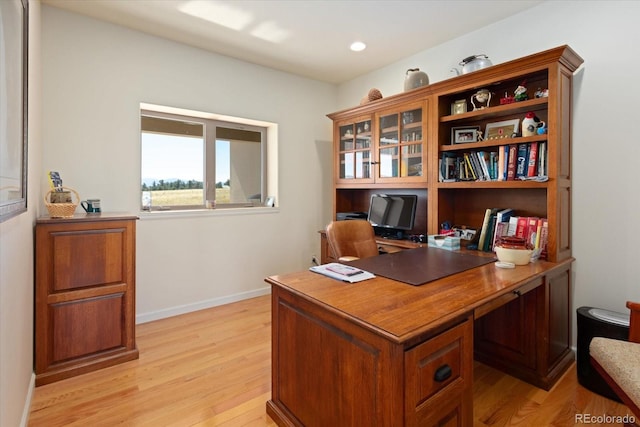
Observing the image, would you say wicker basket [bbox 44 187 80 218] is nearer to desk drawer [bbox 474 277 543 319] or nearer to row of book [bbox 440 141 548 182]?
desk drawer [bbox 474 277 543 319]

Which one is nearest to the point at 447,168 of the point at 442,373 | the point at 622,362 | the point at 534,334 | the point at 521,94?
the point at 521,94

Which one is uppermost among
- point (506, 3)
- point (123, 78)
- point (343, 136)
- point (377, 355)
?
point (506, 3)

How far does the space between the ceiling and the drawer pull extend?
2.43m

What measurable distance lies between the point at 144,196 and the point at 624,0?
3901 mm

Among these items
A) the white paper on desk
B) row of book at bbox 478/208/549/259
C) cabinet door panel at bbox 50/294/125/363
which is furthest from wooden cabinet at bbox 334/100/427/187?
cabinet door panel at bbox 50/294/125/363

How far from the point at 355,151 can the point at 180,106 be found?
177 centimetres

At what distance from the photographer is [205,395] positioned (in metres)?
1.94

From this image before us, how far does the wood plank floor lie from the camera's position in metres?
1.73

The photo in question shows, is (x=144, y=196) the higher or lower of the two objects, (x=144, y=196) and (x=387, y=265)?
the higher

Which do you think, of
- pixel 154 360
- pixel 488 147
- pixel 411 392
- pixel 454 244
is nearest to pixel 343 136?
pixel 488 147

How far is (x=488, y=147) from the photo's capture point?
104 inches

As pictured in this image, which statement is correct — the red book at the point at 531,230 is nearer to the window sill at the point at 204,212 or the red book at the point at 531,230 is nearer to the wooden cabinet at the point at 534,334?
the wooden cabinet at the point at 534,334

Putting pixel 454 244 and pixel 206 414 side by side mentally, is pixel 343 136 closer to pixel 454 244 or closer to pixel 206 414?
pixel 454 244

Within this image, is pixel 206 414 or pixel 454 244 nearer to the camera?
pixel 206 414
